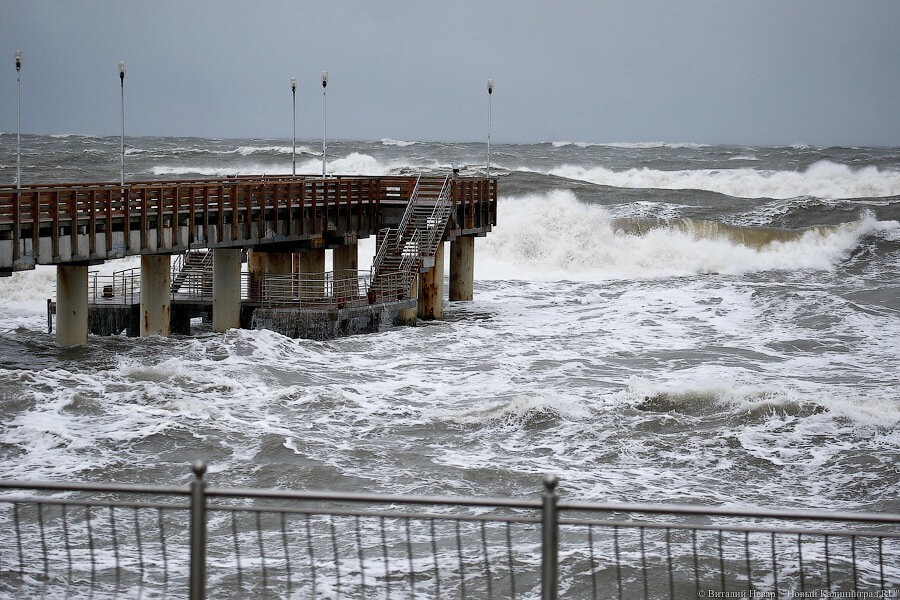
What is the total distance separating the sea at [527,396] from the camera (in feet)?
53.5

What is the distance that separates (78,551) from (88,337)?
55.0 feet

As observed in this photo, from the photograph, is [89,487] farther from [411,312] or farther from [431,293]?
[431,293]

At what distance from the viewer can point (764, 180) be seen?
301 ft

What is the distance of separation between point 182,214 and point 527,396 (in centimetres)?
1131

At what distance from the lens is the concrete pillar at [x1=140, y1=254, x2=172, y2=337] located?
93.4ft

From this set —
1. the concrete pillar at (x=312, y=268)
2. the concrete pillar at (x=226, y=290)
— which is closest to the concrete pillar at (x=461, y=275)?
the concrete pillar at (x=312, y=268)

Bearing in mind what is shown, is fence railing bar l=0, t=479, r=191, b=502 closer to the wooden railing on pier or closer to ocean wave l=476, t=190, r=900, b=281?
the wooden railing on pier

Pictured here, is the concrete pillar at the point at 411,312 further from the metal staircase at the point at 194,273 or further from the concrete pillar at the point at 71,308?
the concrete pillar at the point at 71,308

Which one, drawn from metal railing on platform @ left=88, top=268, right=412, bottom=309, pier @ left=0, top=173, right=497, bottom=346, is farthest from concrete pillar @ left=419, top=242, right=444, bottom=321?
metal railing on platform @ left=88, top=268, right=412, bottom=309

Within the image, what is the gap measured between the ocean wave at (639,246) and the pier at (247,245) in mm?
11498

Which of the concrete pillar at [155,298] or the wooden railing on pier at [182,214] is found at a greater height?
the wooden railing on pier at [182,214]

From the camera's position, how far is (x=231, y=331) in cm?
2853

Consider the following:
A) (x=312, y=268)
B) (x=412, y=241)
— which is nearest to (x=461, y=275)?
(x=412, y=241)

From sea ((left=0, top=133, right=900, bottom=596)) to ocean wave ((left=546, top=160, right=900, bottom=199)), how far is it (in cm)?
3991
